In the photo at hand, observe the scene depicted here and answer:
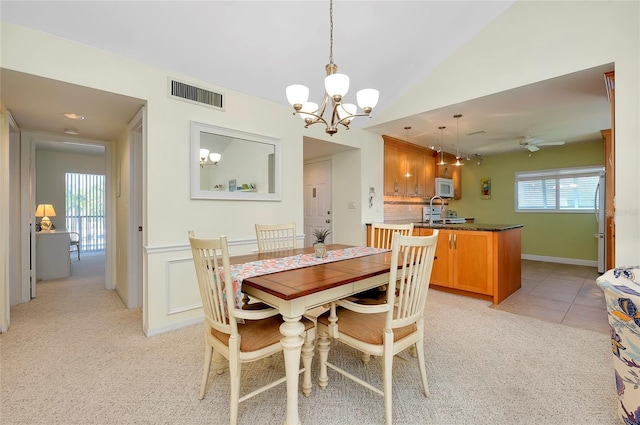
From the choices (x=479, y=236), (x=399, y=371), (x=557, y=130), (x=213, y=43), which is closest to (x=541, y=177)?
(x=557, y=130)

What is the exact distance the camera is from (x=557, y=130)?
4684 mm

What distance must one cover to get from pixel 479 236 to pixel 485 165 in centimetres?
406

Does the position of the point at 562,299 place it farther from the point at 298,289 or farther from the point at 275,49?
the point at 275,49

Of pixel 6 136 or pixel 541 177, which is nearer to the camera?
pixel 6 136

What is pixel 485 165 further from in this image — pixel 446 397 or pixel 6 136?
pixel 6 136

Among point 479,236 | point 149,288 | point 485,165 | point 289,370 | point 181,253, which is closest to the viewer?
point 289,370

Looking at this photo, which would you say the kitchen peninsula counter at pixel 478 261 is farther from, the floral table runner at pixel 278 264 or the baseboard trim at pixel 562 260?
the baseboard trim at pixel 562 260

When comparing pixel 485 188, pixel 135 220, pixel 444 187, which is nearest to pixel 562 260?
pixel 485 188

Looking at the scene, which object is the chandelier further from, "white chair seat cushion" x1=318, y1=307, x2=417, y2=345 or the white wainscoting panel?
the white wainscoting panel

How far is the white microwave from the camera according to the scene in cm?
616

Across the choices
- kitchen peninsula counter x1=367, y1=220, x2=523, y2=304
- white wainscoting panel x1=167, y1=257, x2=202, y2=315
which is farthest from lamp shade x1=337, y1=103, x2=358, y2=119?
kitchen peninsula counter x1=367, y1=220, x2=523, y2=304

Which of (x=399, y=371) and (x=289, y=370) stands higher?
(x=289, y=370)

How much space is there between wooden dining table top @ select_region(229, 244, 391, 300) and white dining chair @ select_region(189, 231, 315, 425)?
0.17m

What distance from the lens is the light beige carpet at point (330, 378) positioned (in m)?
1.63
